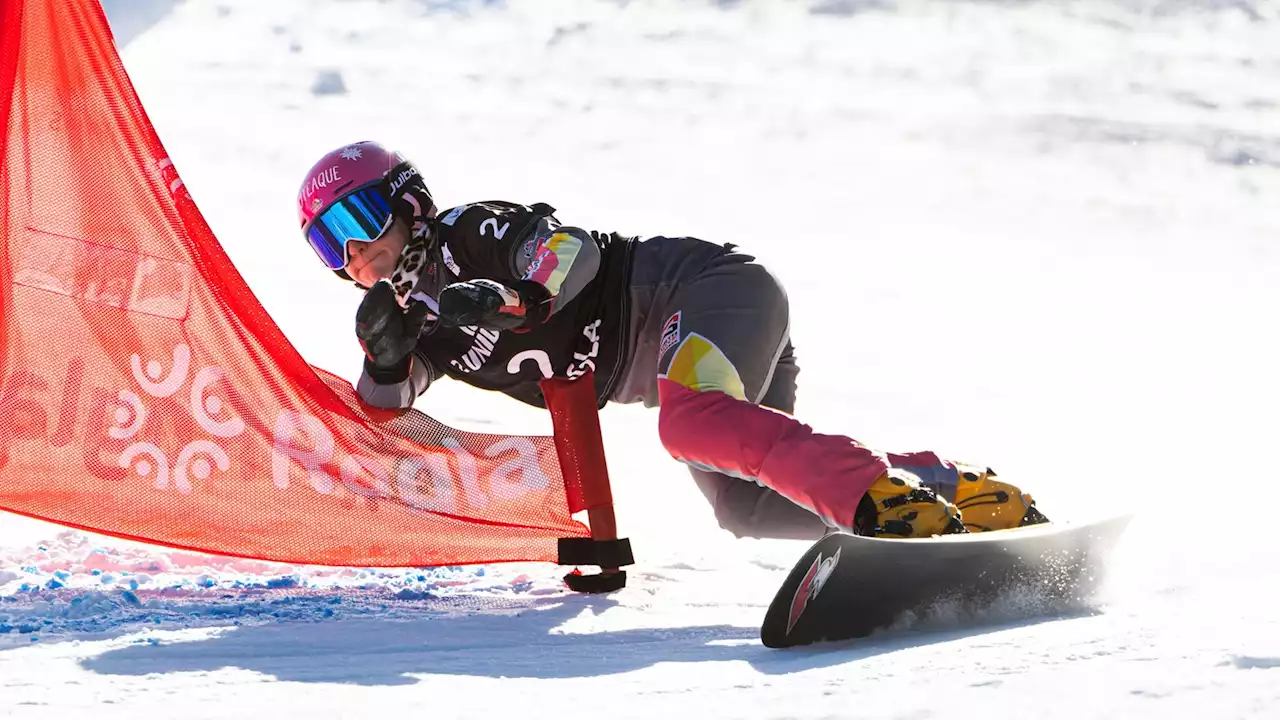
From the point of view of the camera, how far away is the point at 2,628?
2.67 m

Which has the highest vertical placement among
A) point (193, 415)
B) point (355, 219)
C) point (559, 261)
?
point (355, 219)

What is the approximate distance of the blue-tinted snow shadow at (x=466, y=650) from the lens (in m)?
2.30

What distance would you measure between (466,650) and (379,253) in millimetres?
1109

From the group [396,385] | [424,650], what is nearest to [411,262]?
[396,385]

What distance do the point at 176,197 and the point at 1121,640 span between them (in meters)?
2.53

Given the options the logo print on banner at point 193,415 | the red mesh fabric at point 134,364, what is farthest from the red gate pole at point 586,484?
the logo print on banner at point 193,415

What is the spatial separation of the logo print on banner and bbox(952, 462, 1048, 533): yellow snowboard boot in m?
1.86

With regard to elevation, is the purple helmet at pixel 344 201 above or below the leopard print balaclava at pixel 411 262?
above

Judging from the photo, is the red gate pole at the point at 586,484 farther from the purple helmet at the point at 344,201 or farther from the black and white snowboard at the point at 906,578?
the black and white snowboard at the point at 906,578

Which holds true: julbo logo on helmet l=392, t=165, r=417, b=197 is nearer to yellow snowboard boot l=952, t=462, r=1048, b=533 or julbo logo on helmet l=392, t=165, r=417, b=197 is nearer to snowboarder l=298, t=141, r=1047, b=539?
snowboarder l=298, t=141, r=1047, b=539

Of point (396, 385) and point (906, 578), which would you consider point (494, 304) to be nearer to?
point (396, 385)

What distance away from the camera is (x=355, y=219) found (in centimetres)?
315

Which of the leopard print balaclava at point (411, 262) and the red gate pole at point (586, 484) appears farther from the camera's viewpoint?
the red gate pole at point (586, 484)

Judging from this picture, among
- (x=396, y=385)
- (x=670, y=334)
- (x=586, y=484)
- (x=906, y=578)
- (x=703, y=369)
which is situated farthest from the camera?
(x=586, y=484)
